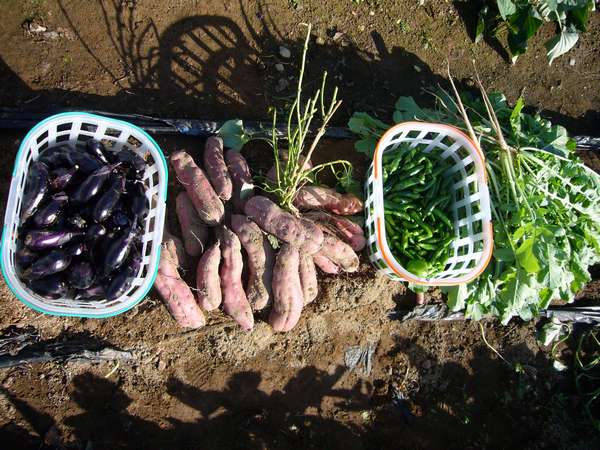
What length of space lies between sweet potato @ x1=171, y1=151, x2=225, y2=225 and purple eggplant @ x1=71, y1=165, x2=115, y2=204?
495 mm

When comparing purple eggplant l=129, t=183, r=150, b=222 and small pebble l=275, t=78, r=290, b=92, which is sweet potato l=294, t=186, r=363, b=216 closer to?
small pebble l=275, t=78, r=290, b=92

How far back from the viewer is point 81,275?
8.58 feet

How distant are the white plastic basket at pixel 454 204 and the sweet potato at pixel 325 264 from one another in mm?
276

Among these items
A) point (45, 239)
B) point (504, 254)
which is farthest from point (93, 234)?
point (504, 254)

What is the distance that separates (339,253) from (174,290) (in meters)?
1.11

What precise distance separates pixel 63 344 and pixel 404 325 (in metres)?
2.42

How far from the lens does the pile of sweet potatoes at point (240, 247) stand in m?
2.97

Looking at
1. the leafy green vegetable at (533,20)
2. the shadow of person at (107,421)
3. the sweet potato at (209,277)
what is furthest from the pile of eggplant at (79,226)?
the leafy green vegetable at (533,20)

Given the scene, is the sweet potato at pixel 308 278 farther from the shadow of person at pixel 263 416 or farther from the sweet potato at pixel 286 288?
the shadow of person at pixel 263 416

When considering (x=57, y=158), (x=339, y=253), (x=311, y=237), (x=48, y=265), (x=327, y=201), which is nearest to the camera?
(x=48, y=265)

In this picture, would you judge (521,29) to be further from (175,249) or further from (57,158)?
(57,158)

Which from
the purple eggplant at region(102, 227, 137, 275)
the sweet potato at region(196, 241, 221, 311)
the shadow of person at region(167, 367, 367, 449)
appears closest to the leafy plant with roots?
the sweet potato at region(196, 241, 221, 311)

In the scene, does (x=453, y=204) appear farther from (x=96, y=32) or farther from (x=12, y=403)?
(x=12, y=403)

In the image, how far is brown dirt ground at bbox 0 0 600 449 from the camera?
3.03 meters
